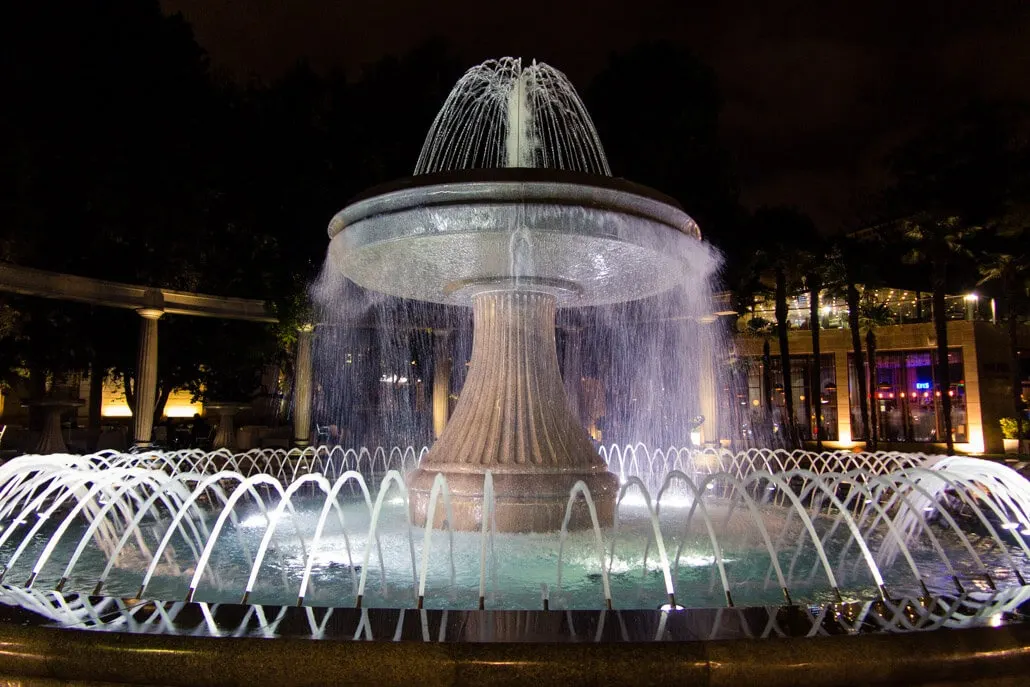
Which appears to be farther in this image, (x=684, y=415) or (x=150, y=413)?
(x=684, y=415)

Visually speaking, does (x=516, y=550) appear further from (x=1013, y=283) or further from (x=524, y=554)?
(x=1013, y=283)

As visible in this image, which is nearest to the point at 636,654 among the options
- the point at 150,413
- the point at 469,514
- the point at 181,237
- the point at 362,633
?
the point at 362,633

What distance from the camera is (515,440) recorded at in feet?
27.8

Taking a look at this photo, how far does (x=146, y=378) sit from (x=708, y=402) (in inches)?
556

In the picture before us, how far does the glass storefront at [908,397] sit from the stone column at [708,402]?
1362 cm

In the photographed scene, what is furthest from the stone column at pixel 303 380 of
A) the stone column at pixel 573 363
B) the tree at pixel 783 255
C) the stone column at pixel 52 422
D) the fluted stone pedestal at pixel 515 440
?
the tree at pixel 783 255

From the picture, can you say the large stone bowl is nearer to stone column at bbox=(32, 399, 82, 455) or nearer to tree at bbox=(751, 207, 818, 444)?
stone column at bbox=(32, 399, 82, 455)

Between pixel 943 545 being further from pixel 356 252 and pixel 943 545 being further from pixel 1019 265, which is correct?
pixel 1019 265

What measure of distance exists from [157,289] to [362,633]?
15.8m

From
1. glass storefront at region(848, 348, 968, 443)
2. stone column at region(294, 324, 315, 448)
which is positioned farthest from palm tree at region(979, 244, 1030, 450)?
stone column at region(294, 324, 315, 448)

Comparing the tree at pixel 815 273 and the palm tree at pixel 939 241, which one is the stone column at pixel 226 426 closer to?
the tree at pixel 815 273

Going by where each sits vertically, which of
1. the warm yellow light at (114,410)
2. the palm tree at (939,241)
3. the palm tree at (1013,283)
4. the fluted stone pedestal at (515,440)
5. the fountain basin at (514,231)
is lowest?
the fluted stone pedestal at (515,440)

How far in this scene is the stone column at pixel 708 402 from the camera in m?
20.4

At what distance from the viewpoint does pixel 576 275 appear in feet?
28.7
